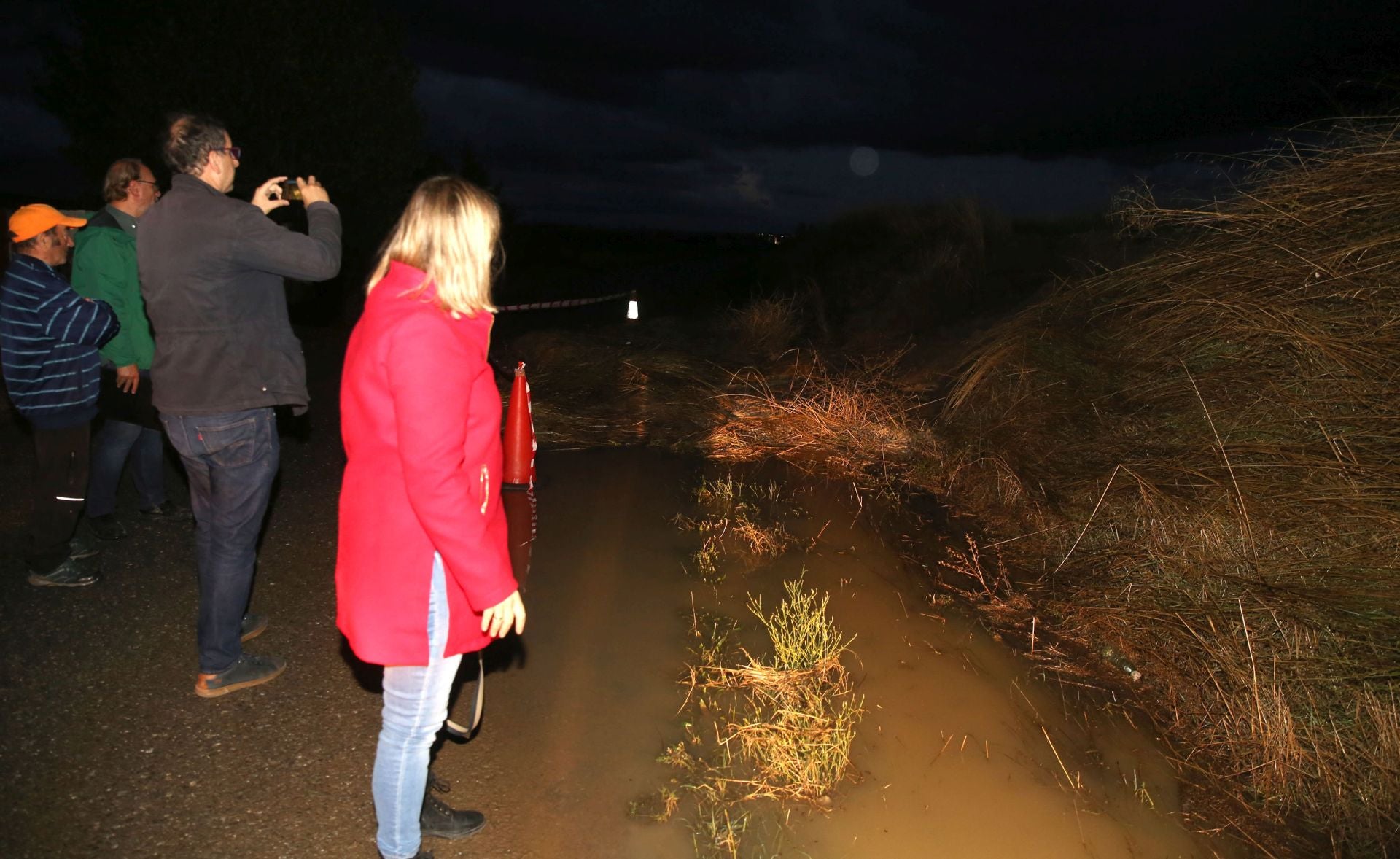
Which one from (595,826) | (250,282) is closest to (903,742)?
(595,826)

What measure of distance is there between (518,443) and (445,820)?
70.3 inches

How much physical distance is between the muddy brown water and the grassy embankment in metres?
0.49

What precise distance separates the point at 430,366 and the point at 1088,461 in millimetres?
4799

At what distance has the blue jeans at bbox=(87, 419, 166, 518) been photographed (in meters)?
5.21

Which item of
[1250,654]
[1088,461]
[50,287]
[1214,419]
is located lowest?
[1250,654]

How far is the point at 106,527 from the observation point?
5398 mm

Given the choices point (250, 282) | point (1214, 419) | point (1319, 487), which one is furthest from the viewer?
point (1214, 419)

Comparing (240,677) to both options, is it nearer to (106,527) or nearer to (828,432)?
(106,527)

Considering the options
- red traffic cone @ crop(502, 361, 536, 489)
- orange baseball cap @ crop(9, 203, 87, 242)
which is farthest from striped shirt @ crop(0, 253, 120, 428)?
red traffic cone @ crop(502, 361, 536, 489)

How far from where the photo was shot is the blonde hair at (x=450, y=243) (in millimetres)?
2344

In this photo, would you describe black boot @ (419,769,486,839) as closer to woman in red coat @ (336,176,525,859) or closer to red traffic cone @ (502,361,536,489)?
woman in red coat @ (336,176,525,859)

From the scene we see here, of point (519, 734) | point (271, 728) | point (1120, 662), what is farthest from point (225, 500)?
point (1120, 662)

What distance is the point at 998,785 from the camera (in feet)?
11.9

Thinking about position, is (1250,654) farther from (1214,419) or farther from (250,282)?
(250,282)
